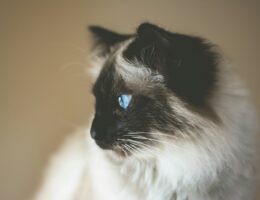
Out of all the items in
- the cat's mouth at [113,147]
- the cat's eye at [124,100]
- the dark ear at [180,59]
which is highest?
the dark ear at [180,59]

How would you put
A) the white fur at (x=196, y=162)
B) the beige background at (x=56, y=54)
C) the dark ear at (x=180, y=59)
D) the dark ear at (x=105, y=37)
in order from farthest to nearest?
the beige background at (x=56, y=54) → the dark ear at (x=105, y=37) → the white fur at (x=196, y=162) → the dark ear at (x=180, y=59)

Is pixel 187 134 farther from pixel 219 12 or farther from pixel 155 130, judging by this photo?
pixel 219 12

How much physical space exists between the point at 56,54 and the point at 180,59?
0.84m

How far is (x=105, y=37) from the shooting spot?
127 centimetres

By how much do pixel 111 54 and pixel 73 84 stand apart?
0.49 meters

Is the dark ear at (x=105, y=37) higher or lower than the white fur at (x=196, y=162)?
higher

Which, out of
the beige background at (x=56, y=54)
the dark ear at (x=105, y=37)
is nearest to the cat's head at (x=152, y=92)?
the dark ear at (x=105, y=37)

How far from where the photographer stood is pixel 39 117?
166 cm

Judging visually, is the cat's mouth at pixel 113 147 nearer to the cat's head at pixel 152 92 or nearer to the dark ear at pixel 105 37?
the cat's head at pixel 152 92

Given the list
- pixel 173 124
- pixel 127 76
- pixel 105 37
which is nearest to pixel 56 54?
pixel 105 37

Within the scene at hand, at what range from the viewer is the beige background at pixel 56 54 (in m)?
1.58

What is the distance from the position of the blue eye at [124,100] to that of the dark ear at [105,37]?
263mm

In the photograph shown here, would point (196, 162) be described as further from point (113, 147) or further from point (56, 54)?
point (56, 54)

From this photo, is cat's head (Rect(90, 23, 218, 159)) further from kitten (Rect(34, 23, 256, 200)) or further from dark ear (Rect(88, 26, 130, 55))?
dark ear (Rect(88, 26, 130, 55))
